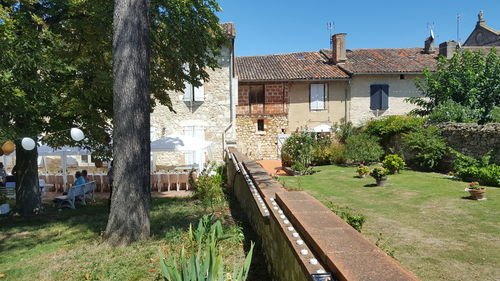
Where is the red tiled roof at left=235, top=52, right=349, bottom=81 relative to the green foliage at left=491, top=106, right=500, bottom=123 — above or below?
above

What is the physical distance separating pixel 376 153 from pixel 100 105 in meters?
12.0

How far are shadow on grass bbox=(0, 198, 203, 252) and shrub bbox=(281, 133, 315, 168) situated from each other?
759 cm

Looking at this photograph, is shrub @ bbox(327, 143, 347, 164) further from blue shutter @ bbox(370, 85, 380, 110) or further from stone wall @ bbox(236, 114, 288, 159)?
blue shutter @ bbox(370, 85, 380, 110)

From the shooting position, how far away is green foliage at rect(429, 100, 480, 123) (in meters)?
14.3

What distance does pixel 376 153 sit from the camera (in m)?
15.4

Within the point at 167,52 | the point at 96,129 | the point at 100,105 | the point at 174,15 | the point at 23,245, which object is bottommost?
the point at 23,245

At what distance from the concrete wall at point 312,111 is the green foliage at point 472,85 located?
6.25 metres

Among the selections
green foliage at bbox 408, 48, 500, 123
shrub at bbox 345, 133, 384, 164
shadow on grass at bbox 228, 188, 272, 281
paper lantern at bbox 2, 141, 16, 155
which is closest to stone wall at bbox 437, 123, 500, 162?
green foliage at bbox 408, 48, 500, 123

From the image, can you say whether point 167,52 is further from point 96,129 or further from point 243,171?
point 243,171

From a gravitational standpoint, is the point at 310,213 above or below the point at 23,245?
above

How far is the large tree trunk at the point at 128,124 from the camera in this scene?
5.12 meters

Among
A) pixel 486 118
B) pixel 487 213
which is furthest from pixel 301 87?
pixel 487 213

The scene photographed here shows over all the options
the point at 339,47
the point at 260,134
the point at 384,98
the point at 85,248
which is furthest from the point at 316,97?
the point at 85,248

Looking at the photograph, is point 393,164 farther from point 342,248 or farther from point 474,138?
point 342,248
